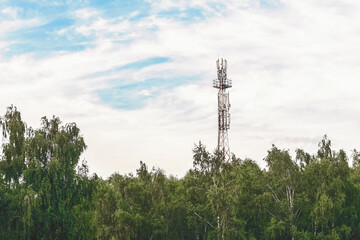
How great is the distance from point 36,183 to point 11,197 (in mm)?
2829

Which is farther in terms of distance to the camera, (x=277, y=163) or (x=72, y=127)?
(x=277, y=163)

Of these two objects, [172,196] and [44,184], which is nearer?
[44,184]

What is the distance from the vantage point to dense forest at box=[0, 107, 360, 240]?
36.6 metres

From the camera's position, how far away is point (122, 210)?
40312 millimetres

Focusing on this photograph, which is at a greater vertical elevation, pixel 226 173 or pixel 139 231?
pixel 226 173

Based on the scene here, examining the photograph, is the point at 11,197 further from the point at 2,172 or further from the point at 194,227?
the point at 194,227

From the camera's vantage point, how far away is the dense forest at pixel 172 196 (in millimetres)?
36562

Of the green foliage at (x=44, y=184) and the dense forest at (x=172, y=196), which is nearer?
the green foliage at (x=44, y=184)

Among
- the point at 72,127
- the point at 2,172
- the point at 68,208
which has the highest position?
the point at 72,127

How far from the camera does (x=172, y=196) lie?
4350 centimetres

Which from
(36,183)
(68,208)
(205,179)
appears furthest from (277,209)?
(36,183)

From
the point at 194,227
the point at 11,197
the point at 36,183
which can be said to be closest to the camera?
the point at 11,197

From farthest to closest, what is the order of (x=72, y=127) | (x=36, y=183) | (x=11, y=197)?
1. (x=72, y=127)
2. (x=36, y=183)
3. (x=11, y=197)

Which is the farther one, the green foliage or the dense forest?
the dense forest
